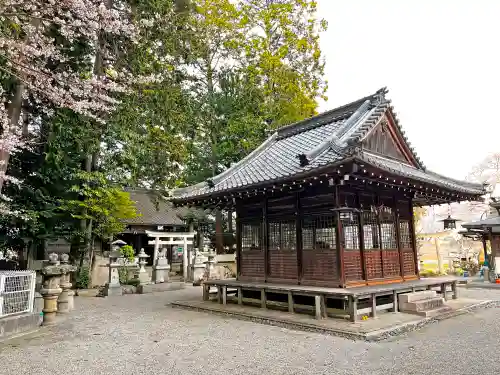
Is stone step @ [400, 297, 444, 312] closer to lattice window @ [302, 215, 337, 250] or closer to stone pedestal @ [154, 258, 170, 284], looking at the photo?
lattice window @ [302, 215, 337, 250]

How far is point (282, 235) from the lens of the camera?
10680 millimetres

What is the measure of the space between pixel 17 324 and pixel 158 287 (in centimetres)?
955

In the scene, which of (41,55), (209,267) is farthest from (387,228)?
(209,267)

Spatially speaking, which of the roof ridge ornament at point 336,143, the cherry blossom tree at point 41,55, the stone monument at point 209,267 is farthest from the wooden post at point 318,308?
the stone monument at point 209,267

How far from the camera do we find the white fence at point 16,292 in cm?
763

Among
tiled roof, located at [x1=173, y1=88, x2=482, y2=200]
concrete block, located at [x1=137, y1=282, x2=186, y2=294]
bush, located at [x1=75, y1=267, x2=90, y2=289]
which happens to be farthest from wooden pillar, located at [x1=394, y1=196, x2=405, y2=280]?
bush, located at [x1=75, y1=267, x2=90, y2=289]

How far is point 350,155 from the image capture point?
740 centimetres

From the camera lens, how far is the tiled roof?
903 centimetres

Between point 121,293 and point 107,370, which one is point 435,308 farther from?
point 121,293

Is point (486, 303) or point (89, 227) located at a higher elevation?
point (89, 227)

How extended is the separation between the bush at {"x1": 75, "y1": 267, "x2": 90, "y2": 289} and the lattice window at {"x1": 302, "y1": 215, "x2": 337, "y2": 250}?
489 inches

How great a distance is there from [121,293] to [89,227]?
3.84 meters

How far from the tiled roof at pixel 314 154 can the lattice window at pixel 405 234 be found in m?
1.65

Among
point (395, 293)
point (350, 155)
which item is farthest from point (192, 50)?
point (395, 293)
